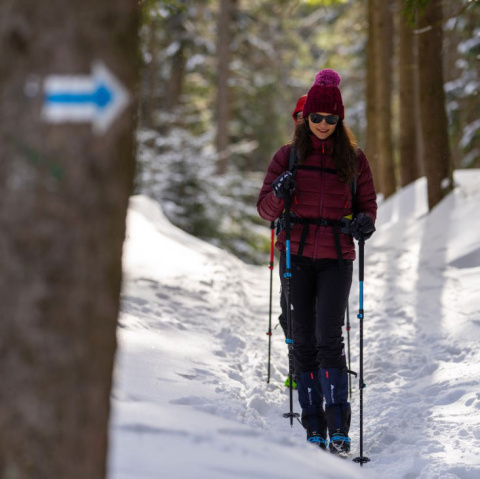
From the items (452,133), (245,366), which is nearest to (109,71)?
(245,366)

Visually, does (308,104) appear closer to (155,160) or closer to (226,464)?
(226,464)

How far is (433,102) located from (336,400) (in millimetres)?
7790

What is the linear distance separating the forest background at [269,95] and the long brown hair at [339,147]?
306 millimetres

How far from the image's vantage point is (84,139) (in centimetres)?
179

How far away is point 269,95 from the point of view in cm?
2967

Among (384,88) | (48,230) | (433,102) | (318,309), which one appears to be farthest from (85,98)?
(384,88)

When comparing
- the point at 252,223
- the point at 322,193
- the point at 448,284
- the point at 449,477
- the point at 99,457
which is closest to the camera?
the point at 99,457

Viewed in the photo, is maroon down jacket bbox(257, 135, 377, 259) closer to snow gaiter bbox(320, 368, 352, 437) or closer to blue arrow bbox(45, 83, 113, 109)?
snow gaiter bbox(320, 368, 352, 437)

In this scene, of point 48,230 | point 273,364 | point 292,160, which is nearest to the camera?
point 48,230

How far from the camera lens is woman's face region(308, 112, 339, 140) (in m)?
4.59

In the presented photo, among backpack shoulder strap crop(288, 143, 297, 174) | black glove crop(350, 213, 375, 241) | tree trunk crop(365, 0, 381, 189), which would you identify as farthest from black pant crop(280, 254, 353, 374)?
tree trunk crop(365, 0, 381, 189)

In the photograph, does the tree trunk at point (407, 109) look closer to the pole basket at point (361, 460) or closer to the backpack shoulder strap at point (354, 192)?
the backpack shoulder strap at point (354, 192)

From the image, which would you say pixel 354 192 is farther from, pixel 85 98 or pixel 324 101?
pixel 85 98

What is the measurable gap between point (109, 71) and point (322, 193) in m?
2.89
